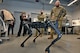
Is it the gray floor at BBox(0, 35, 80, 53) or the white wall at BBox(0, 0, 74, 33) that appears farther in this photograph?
the white wall at BBox(0, 0, 74, 33)

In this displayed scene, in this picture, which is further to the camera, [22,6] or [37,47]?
[22,6]

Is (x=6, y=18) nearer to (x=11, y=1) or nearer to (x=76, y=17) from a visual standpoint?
(x=11, y=1)

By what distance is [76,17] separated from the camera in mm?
13211

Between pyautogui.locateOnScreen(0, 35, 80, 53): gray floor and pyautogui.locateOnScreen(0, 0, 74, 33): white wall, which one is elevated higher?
pyautogui.locateOnScreen(0, 0, 74, 33): white wall

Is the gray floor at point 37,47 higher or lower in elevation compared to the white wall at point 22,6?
lower

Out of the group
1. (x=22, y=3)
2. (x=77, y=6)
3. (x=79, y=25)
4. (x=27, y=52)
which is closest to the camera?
(x=27, y=52)

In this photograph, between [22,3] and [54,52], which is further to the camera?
[22,3]

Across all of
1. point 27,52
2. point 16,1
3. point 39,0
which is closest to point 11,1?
point 16,1

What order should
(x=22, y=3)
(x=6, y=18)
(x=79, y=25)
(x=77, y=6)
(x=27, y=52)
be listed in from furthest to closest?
(x=77, y=6)
(x=22, y=3)
(x=79, y=25)
(x=6, y=18)
(x=27, y=52)

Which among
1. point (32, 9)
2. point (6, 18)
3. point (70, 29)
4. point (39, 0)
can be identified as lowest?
point (70, 29)

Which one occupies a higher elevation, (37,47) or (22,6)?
A: (22,6)

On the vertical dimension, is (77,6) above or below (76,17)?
above

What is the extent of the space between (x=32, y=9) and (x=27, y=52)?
31.8ft

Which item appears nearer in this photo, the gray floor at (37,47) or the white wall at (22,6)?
the gray floor at (37,47)
